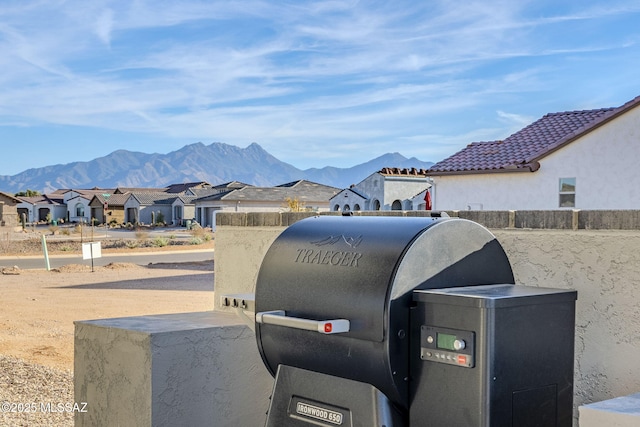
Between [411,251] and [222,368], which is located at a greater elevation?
[411,251]

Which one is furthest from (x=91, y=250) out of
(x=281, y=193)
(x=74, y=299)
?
(x=281, y=193)

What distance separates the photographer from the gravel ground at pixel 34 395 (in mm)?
7082

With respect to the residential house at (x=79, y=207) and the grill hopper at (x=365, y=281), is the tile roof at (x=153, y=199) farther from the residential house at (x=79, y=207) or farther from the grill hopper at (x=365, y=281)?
the grill hopper at (x=365, y=281)

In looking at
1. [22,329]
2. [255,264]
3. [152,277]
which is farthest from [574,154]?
[255,264]

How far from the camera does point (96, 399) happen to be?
4434 mm

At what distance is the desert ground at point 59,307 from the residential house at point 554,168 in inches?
345

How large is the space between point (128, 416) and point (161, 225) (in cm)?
7154

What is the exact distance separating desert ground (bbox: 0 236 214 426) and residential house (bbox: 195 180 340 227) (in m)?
33.1

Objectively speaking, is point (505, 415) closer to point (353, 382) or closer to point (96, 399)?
point (353, 382)

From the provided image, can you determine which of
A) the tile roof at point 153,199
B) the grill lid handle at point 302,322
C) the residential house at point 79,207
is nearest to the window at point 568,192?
the grill lid handle at point 302,322

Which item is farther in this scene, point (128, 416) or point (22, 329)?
point (22, 329)

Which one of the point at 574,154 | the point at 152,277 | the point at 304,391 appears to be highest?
the point at 574,154

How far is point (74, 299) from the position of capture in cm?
1778

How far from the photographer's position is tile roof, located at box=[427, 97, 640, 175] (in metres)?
22.3
